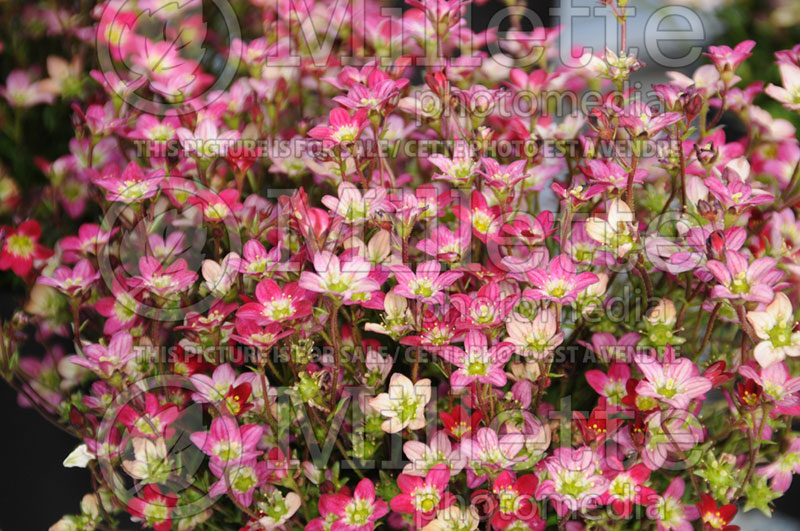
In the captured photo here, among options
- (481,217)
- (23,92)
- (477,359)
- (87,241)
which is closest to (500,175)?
(481,217)

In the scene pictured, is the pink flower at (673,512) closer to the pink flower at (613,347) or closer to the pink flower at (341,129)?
the pink flower at (613,347)

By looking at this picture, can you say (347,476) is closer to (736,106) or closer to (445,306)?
(445,306)

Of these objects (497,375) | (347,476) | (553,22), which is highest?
(553,22)

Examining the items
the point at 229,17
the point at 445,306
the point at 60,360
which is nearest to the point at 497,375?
the point at 445,306

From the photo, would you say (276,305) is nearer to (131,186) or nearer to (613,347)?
(131,186)

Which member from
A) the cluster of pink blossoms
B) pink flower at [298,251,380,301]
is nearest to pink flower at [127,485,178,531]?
the cluster of pink blossoms
